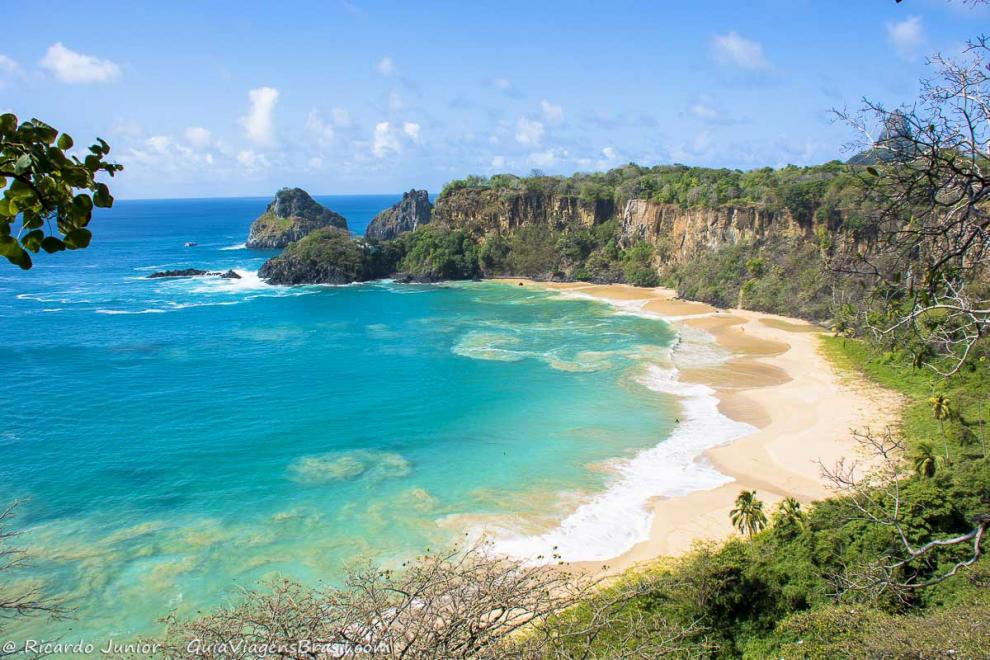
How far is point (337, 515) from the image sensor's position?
22094 mm

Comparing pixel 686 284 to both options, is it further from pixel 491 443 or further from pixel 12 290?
pixel 12 290

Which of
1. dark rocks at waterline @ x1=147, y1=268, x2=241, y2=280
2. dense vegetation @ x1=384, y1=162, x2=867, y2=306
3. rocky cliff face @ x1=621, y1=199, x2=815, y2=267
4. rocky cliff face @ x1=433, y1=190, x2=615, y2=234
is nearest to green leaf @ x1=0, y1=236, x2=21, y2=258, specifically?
dense vegetation @ x1=384, y1=162, x2=867, y2=306

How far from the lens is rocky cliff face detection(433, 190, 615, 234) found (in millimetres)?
79250

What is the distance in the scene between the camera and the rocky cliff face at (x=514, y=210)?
260ft

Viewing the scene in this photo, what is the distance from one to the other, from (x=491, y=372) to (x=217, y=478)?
18031 millimetres

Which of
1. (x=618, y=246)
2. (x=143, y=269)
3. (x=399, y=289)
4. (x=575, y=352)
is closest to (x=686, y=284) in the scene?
(x=618, y=246)

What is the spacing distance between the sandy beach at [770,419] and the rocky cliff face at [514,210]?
29642mm

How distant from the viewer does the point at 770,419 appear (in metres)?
30.9

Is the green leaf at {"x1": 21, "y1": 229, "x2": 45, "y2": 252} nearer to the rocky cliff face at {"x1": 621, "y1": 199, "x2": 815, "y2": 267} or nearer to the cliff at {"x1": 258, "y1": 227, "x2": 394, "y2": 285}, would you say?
the rocky cliff face at {"x1": 621, "y1": 199, "x2": 815, "y2": 267}

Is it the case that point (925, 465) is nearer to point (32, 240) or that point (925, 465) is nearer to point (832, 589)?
point (832, 589)

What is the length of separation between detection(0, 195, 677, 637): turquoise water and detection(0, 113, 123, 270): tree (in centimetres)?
1727

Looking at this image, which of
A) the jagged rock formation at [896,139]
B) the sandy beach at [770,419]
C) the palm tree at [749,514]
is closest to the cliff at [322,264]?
the sandy beach at [770,419]

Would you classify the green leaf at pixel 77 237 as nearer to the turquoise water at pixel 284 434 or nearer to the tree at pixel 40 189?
the tree at pixel 40 189

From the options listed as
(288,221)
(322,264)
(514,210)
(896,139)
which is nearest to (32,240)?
(896,139)
